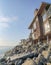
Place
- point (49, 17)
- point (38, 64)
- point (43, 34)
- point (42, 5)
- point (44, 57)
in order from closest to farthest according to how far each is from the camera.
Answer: point (38, 64) → point (44, 57) → point (49, 17) → point (42, 5) → point (43, 34)

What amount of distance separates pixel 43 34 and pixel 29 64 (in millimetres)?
18811

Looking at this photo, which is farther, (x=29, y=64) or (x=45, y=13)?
(x=45, y=13)

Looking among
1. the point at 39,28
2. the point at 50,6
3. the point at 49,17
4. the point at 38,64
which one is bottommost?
the point at 38,64

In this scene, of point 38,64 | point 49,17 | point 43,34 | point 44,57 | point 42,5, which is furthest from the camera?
point 43,34

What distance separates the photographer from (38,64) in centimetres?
1496

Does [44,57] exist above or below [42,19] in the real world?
below

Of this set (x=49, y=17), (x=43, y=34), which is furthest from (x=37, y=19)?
(x=49, y=17)

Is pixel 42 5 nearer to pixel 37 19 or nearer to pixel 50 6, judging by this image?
pixel 50 6

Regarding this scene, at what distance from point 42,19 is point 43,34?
133 inches

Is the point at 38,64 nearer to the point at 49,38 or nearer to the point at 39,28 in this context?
the point at 49,38

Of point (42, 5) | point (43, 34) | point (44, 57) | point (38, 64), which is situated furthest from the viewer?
point (43, 34)

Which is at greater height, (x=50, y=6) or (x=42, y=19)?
(x=50, y=6)

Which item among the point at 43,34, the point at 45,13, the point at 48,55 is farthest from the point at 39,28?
the point at 48,55

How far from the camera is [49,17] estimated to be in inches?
1128
